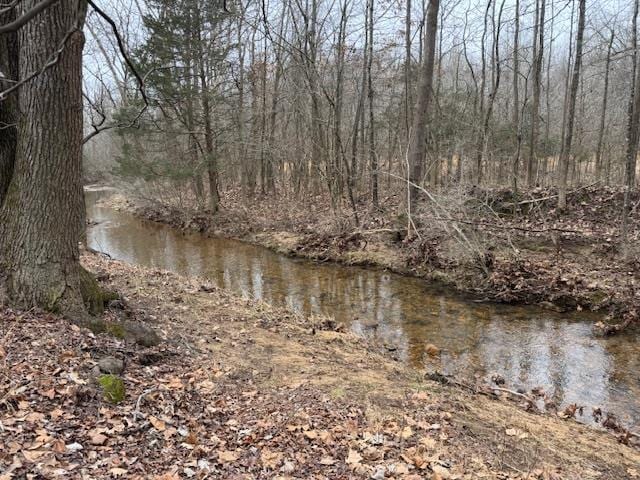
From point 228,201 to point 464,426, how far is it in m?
19.1

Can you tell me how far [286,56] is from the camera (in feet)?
63.9

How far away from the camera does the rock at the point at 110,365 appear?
4293 millimetres

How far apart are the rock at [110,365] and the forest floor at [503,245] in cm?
756

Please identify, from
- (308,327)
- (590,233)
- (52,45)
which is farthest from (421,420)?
(590,233)

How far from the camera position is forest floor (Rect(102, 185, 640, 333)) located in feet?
30.9

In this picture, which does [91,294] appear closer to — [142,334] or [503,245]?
[142,334]

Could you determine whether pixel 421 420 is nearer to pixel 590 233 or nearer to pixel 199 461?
pixel 199 461

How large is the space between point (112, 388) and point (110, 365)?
18.6 inches

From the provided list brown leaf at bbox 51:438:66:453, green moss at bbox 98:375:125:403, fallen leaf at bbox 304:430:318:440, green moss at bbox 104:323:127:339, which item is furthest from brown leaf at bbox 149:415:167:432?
green moss at bbox 104:323:127:339

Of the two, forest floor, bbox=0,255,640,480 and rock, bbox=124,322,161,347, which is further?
rock, bbox=124,322,161,347

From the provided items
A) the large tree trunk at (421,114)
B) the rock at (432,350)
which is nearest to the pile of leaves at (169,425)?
the rock at (432,350)

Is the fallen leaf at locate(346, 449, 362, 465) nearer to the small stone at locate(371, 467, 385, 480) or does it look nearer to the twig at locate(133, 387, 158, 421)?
the small stone at locate(371, 467, 385, 480)

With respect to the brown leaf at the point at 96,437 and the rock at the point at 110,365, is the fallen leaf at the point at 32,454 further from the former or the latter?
the rock at the point at 110,365

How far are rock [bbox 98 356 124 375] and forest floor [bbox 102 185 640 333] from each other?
7562 millimetres
